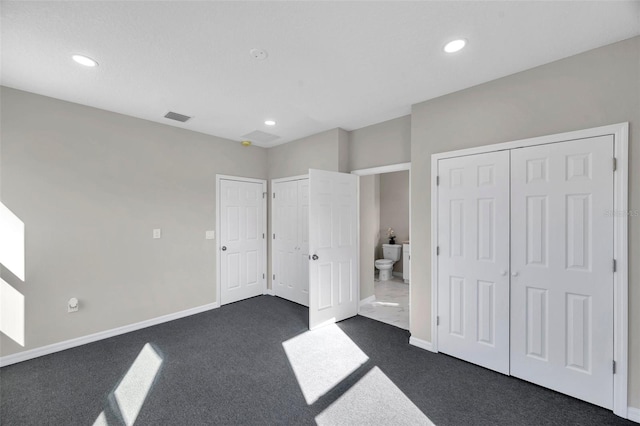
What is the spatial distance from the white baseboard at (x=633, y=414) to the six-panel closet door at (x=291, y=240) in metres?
3.41

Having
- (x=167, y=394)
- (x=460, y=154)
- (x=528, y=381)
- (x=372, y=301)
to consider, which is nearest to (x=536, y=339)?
(x=528, y=381)

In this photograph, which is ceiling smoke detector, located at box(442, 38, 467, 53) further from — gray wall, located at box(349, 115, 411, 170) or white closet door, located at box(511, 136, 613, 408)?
gray wall, located at box(349, 115, 411, 170)

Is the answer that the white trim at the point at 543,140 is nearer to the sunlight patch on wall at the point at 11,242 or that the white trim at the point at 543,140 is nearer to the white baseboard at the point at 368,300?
the white baseboard at the point at 368,300

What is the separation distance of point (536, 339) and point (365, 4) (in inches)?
114

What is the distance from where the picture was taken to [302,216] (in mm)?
4465

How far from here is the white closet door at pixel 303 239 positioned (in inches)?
173

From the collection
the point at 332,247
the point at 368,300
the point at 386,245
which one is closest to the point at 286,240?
the point at 332,247

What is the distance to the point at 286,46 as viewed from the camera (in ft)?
6.55

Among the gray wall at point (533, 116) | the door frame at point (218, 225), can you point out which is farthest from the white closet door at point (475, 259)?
the door frame at point (218, 225)

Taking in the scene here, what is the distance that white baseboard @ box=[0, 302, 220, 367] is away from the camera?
8.68ft

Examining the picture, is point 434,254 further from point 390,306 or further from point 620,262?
point 390,306

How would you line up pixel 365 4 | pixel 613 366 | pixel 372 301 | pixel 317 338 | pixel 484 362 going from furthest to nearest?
pixel 372 301
pixel 317 338
pixel 484 362
pixel 613 366
pixel 365 4

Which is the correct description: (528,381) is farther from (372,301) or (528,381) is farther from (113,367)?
(113,367)

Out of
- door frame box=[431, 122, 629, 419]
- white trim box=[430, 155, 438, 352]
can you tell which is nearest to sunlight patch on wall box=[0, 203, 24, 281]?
white trim box=[430, 155, 438, 352]
